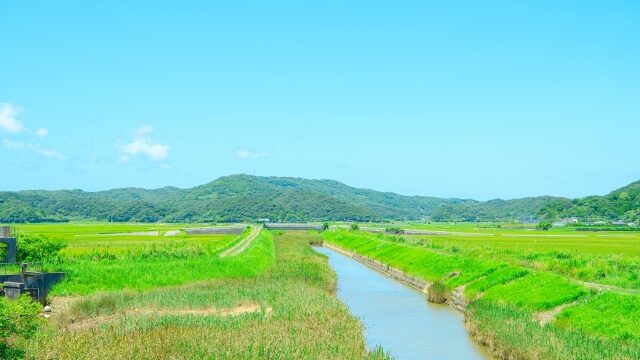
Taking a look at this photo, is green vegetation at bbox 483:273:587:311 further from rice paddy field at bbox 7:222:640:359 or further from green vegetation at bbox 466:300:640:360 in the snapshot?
green vegetation at bbox 466:300:640:360

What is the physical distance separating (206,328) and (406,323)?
1138cm

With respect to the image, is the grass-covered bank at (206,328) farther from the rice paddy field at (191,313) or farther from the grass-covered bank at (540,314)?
the grass-covered bank at (540,314)

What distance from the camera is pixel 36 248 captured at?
125 ft

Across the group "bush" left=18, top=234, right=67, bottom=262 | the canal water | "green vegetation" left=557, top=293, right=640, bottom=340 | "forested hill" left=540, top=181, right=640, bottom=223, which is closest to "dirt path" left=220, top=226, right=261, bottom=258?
the canal water

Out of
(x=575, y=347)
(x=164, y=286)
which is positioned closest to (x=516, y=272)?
(x=575, y=347)

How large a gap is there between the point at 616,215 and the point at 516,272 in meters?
154

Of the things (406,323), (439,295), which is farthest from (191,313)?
(439,295)

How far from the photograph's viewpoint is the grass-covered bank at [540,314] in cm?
1794

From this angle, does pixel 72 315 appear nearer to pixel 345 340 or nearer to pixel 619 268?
pixel 345 340

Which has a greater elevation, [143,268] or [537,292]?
[143,268]

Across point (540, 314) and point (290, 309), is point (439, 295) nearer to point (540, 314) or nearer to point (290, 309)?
point (540, 314)

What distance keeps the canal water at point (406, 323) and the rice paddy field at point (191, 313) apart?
1.89 m

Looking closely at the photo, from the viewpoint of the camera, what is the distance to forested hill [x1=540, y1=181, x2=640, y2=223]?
163 metres

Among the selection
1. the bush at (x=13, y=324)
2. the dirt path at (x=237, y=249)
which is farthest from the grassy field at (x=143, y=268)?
the bush at (x=13, y=324)
